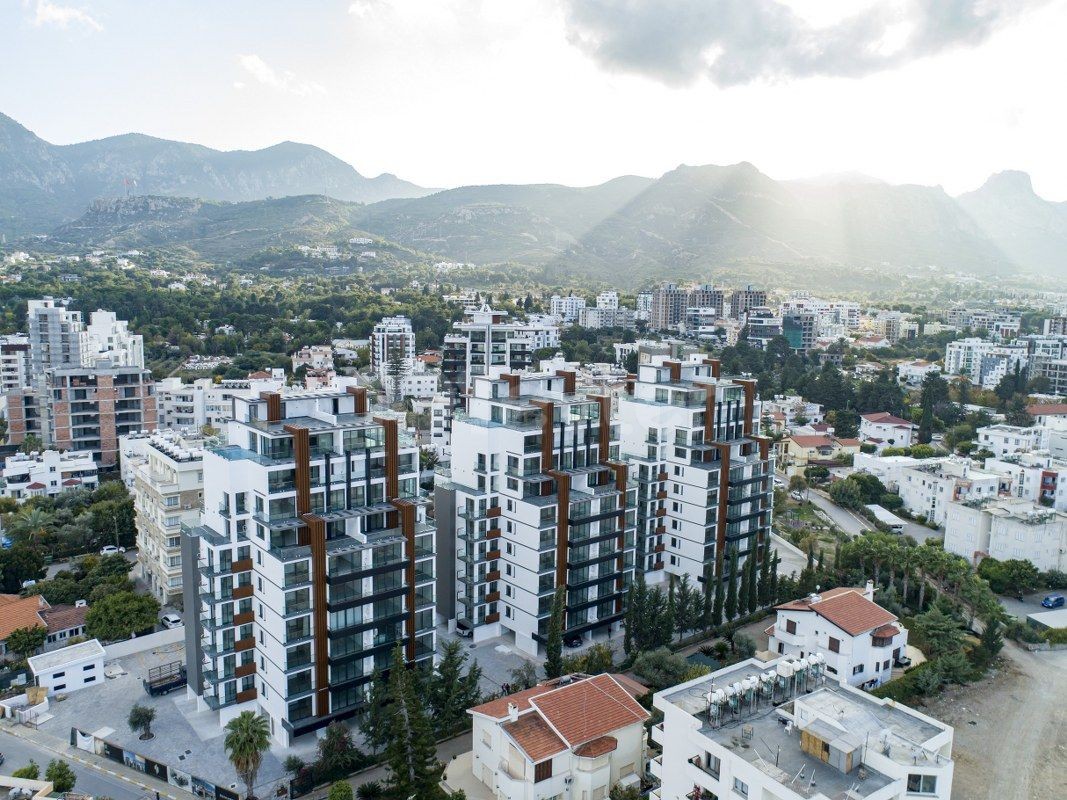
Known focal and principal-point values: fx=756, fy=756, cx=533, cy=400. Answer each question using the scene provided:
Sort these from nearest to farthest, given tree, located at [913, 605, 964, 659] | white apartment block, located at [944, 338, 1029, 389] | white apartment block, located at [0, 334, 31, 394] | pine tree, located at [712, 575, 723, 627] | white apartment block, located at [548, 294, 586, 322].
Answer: tree, located at [913, 605, 964, 659] < pine tree, located at [712, 575, 723, 627] < white apartment block, located at [0, 334, 31, 394] < white apartment block, located at [944, 338, 1029, 389] < white apartment block, located at [548, 294, 586, 322]

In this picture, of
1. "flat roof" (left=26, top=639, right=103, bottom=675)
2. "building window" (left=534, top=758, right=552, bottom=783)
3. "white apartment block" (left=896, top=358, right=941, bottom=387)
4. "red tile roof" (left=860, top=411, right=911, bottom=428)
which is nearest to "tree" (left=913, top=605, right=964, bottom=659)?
"building window" (left=534, top=758, right=552, bottom=783)

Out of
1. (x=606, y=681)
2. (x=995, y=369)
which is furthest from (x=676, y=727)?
(x=995, y=369)

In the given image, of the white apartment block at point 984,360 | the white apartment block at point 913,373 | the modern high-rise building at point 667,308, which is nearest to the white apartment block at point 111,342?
the modern high-rise building at point 667,308

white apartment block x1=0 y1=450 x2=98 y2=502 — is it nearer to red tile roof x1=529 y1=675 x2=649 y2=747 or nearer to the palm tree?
the palm tree

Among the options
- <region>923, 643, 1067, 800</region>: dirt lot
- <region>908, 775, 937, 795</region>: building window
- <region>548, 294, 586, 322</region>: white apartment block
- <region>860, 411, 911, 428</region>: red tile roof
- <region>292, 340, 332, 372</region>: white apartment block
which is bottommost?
<region>923, 643, 1067, 800</region>: dirt lot

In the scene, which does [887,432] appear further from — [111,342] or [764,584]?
[111,342]

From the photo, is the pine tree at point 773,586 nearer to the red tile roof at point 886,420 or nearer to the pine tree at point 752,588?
the pine tree at point 752,588

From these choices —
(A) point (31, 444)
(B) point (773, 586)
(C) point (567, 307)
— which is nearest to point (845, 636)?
(B) point (773, 586)
